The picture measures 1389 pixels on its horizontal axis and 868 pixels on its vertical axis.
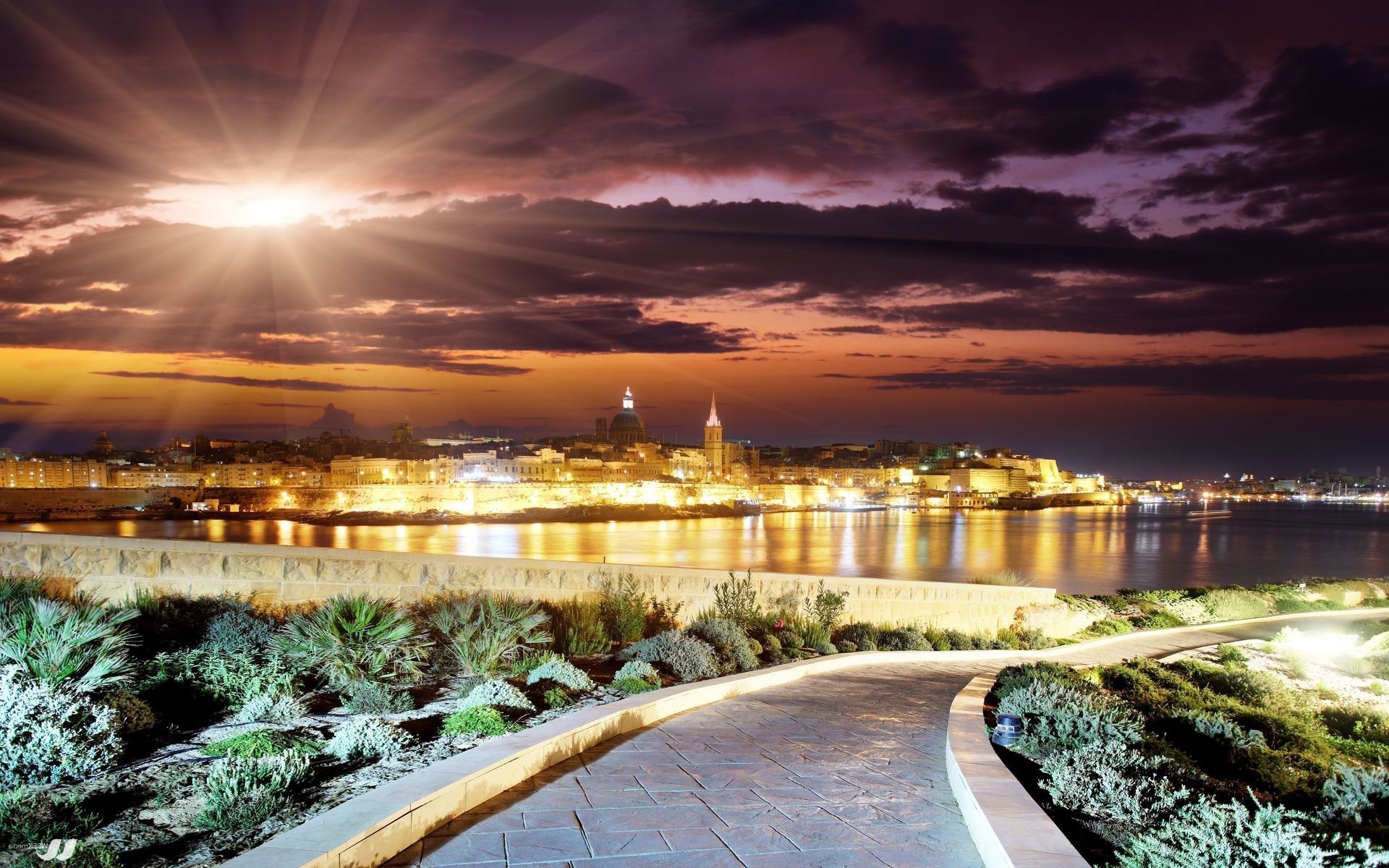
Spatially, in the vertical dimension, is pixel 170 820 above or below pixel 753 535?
above

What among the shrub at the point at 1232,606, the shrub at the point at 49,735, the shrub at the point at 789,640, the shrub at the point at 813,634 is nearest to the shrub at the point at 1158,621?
the shrub at the point at 1232,606

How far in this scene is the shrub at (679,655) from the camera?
645cm

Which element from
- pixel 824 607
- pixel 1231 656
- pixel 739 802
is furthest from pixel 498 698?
pixel 1231 656

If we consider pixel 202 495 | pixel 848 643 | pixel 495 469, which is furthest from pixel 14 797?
pixel 495 469

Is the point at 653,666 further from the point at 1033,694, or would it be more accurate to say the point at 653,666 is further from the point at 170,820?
the point at 170,820

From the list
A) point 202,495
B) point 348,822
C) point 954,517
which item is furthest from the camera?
point 954,517

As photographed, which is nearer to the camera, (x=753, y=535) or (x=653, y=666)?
(x=653, y=666)

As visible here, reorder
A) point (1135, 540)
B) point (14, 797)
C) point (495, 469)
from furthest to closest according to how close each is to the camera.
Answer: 1. point (495, 469)
2. point (1135, 540)
3. point (14, 797)

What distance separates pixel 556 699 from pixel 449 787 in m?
1.92

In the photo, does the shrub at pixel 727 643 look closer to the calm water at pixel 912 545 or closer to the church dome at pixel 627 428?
the calm water at pixel 912 545

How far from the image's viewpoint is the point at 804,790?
12.9ft

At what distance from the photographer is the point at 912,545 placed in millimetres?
58531

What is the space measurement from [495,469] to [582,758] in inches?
4331

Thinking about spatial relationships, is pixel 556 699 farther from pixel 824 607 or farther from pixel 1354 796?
pixel 824 607
